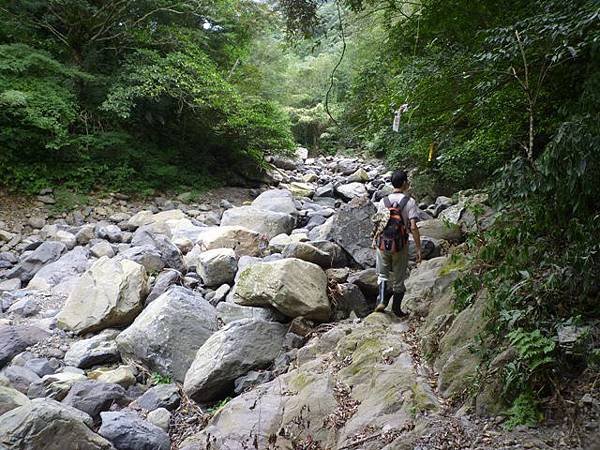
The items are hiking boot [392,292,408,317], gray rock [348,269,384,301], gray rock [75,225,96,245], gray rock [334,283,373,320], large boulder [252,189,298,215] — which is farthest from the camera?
large boulder [252,189,298,215]

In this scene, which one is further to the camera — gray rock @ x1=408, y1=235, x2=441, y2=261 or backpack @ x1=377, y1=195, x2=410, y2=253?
gray rock @ x1=408, y1=235, x2=441, y2=261

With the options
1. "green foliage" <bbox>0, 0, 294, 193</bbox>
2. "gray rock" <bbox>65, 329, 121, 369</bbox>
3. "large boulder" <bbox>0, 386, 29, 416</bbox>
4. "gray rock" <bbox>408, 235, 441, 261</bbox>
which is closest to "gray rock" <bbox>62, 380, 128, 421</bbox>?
"large boulder" <bbox>0, 386, 29, 416</bbox>

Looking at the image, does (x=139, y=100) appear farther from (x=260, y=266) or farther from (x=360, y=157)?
(x=360, y=157)

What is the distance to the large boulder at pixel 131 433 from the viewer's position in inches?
140

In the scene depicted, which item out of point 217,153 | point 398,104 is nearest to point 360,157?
point 217,153

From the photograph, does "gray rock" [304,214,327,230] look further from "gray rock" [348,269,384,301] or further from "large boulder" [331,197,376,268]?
"gray rock" [348,269,384,301]

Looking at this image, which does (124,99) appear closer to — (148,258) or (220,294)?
(148,258)

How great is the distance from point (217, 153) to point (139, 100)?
3.03m

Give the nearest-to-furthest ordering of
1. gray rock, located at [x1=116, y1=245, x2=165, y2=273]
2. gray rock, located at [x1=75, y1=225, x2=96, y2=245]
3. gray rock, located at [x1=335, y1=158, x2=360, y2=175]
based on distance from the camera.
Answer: gray rock, located at [x1=116, y1=245, x2=165, y2=273]
gray rock, located at [x1=75, y1=225, x2=96, y2=245]
gray rock, located at [x1=335, y1=158, x2=360, y2=175]

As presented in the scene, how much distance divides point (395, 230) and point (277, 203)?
659 centimetres

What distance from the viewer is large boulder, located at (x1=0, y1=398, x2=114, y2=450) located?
10.1 ft

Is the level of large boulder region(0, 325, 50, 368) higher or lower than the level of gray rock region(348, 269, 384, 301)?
lower

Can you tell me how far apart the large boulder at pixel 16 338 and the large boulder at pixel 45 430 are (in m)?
2.43

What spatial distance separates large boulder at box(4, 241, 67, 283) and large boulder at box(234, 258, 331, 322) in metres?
4.72
